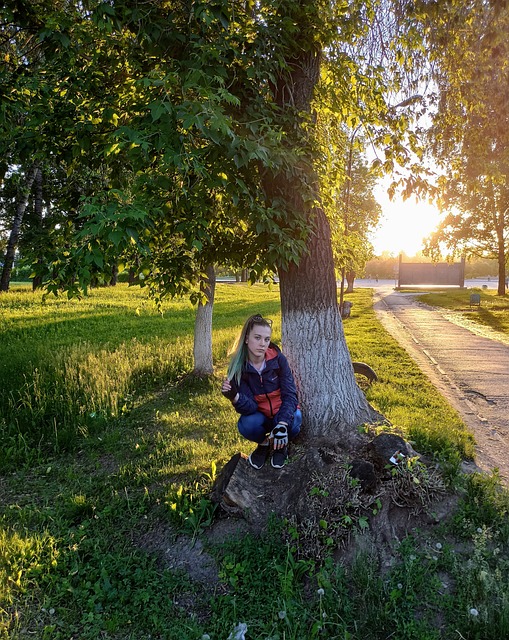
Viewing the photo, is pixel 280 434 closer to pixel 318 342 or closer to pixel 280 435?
pixel 280 435

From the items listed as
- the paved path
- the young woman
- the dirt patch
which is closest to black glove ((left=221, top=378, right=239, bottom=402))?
the young woman

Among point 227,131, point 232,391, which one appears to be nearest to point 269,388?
point 232,391

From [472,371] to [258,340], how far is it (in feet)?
22.5

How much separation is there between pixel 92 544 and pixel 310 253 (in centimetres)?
306

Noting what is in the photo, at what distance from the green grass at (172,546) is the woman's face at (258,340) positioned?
4.27 ft

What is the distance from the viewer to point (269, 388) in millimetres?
3789

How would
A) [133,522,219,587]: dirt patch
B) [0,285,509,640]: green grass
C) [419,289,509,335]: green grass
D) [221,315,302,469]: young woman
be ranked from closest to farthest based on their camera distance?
[0,285,509,640]: green grass → [133,522,219,587]: dirt patch → [221,315,302,469]: young woman → [419,289,509,335]: green grass

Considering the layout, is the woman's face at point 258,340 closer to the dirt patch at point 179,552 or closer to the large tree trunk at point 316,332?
the large tree trunk at point 316,332

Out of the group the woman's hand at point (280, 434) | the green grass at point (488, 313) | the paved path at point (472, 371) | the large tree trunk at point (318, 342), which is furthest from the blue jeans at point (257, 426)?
the green grass at point (488, 313)

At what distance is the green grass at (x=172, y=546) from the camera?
274cm

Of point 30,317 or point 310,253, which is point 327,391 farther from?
point 30,317

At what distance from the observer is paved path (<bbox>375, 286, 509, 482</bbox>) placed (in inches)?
211

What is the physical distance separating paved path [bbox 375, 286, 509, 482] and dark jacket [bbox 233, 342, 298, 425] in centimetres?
230

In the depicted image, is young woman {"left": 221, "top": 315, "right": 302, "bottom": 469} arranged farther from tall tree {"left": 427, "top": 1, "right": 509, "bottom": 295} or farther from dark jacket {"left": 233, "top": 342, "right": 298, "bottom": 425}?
tall tree {"left": 427, "top": 1, "right": 509, "bottom": 295}
